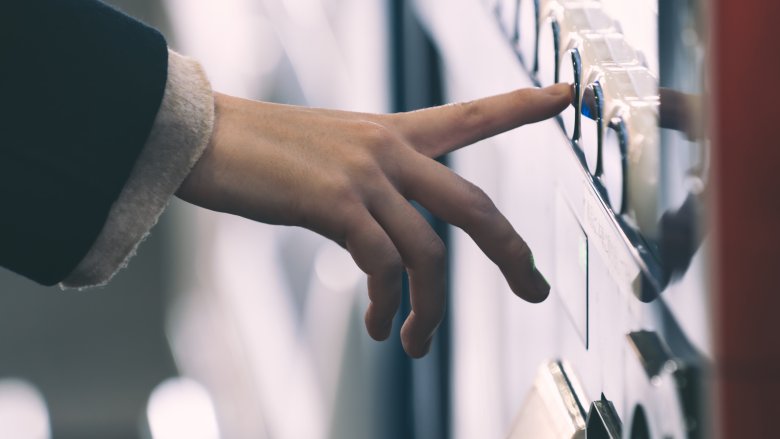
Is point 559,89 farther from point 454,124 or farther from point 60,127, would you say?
point 60,127

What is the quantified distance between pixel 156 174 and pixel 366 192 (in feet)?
0.46

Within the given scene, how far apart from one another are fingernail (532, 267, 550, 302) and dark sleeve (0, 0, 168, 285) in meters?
0.29

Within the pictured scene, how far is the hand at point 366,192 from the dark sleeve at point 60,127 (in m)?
0.06

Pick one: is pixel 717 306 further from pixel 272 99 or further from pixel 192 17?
pixel 192 17

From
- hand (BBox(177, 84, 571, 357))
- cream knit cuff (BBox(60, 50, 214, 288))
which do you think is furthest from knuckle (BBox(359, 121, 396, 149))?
cream knit cuff (BBox(60, 50, 214, 288))

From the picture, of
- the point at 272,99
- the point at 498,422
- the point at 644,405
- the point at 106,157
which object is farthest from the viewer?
the point at 272,99

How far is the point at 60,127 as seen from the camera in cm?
69

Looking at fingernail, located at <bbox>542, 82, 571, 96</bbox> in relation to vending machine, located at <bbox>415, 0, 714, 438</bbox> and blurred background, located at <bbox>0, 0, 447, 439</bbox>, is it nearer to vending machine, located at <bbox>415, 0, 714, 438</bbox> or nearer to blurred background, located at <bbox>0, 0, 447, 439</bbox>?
vending machine, located at <bbox>415, 0, 714, 438</bbox>

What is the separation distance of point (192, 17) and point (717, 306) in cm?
194

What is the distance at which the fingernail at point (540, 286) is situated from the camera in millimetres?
753

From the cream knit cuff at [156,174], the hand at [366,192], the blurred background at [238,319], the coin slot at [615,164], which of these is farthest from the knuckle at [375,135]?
the blurred background at [238,319]

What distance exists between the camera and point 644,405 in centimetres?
49

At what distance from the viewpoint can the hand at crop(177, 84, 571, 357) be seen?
0.71 meters

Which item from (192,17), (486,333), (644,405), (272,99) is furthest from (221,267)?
(644,405)
